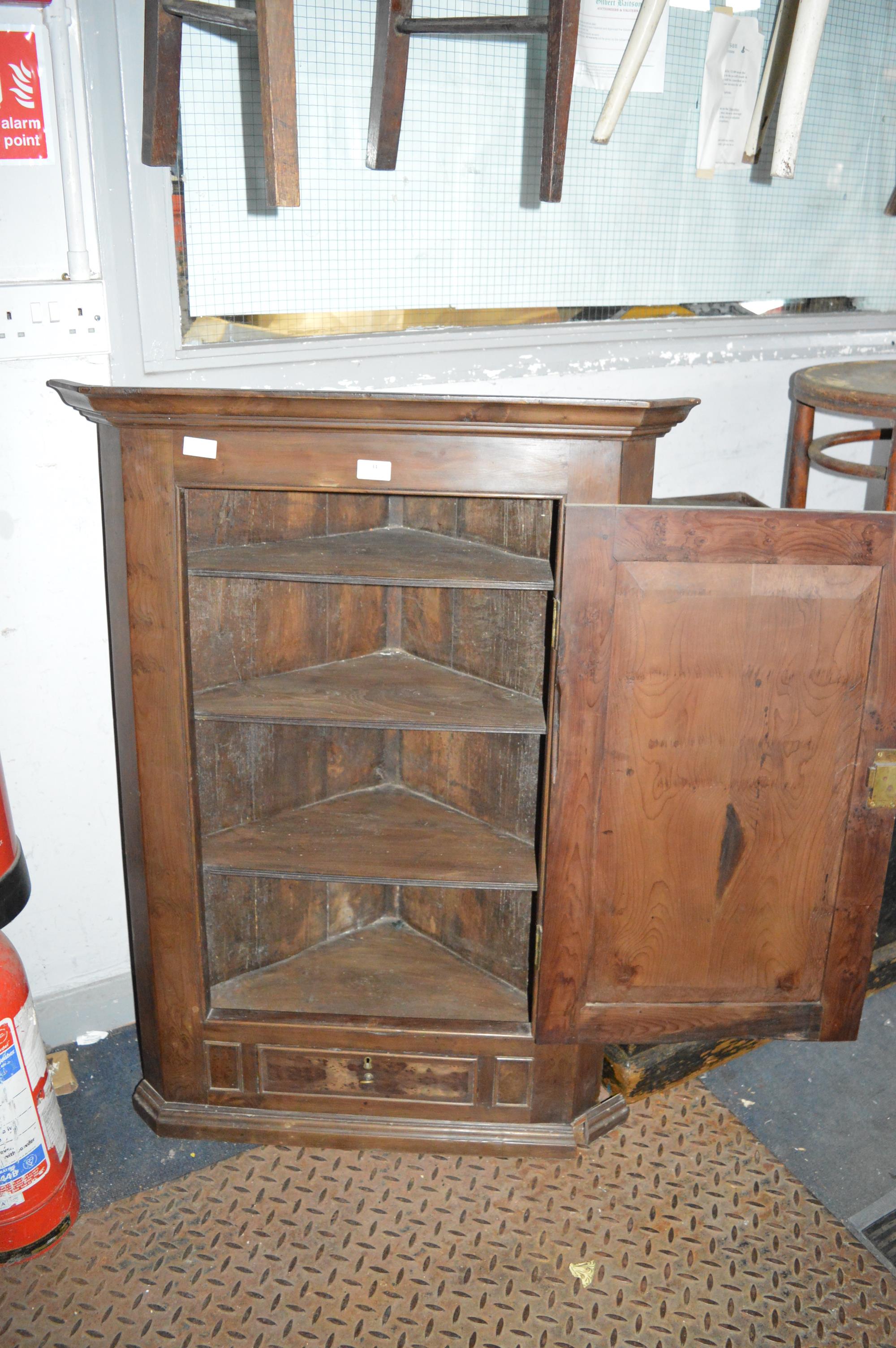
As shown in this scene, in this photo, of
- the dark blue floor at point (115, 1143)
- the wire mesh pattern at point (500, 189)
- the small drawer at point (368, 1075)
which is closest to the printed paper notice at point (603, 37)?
the wire mesh pattern at point (500, 189)

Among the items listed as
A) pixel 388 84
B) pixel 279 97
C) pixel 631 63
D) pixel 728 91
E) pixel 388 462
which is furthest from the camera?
pixel 728 91

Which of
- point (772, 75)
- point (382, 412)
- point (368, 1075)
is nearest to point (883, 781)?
point (382, 412)

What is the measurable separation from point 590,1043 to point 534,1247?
1.19 ft

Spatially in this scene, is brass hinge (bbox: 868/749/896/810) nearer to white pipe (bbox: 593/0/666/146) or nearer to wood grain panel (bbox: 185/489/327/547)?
wood grain panel (bbox: 185/489/327/547)

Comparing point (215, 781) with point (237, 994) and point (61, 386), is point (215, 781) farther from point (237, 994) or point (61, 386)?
point (61, 386)

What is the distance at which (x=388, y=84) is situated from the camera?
1812 mm

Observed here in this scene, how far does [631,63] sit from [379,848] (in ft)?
4.96

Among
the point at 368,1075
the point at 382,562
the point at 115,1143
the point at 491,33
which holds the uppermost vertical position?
the point at 491,33

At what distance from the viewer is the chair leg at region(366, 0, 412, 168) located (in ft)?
5.76

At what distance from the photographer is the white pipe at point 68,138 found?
1726 millimetres

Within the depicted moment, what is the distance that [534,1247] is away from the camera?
1.92m

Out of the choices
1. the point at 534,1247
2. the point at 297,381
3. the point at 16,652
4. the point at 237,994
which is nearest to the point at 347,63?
the point at 297,381

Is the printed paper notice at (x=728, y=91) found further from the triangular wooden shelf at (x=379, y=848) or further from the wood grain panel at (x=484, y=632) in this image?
the triangular wooden shelf at (x=379, y=848)

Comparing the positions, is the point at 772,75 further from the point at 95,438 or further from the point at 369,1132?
the point at 369,1132
